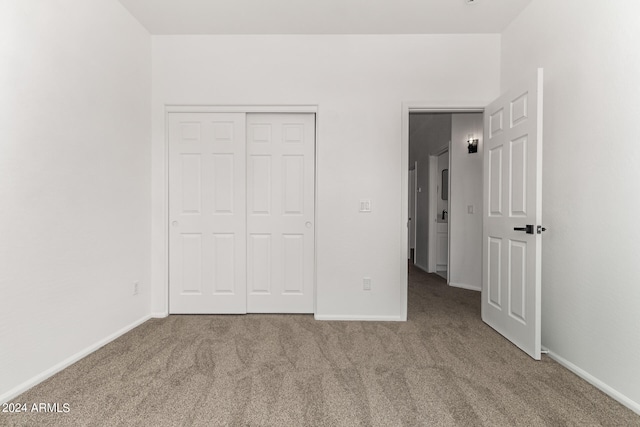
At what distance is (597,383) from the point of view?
1.79 m

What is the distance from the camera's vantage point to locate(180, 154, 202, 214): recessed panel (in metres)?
2.97

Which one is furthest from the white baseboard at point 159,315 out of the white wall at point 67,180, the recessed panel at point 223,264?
the recessed panel at point 223,264

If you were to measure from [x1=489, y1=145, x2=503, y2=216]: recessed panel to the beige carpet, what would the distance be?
1050 mm

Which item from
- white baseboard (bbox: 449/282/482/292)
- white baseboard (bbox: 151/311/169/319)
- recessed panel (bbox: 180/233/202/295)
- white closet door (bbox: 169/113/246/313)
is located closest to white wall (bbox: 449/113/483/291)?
white baseboard (bbox: 449/282/482/292)

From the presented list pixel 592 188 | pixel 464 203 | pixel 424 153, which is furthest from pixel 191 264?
pixel 424 153

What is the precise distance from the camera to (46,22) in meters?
1.90

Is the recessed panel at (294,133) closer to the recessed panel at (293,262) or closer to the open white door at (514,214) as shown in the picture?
the recessed panel at (293,262)

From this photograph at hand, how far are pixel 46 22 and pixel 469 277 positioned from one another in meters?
4.94

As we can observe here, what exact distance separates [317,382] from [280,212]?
5.29 ft

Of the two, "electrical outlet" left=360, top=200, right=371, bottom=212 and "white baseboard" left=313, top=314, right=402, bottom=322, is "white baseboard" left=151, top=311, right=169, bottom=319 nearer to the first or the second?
"white baseboard" left=313, top=314, right=402, bottom=322

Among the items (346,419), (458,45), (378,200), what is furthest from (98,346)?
(458,45)

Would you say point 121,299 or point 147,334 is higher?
point 121,299

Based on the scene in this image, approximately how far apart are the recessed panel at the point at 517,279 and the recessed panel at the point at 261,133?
7.62ft

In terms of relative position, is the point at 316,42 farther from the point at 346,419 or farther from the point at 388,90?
the point at 346,419
